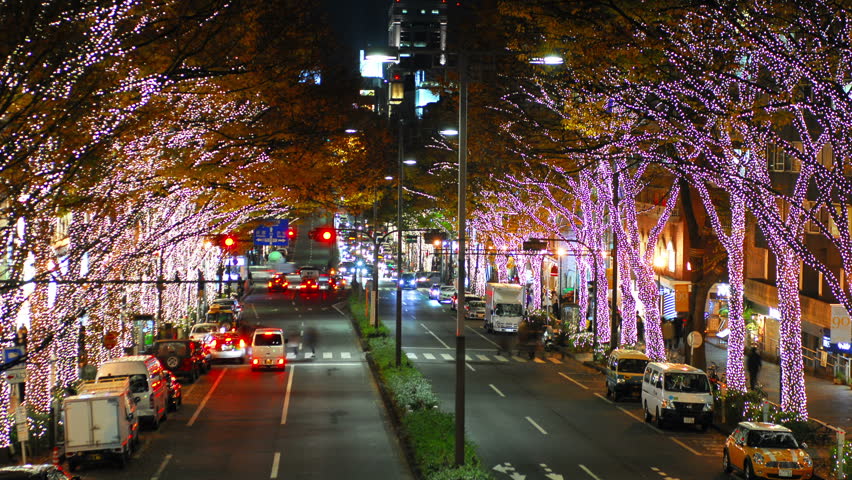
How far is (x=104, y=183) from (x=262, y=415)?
360 inches

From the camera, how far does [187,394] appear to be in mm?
35531

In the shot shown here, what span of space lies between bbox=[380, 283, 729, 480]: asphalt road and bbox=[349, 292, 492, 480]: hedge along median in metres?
1.16

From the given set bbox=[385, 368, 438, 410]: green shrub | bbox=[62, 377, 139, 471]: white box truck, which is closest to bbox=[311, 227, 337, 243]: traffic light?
bbox=[385, 368, 438, 410]: green shrub

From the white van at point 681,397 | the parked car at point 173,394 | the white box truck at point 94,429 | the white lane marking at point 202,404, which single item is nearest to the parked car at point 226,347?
the white lane marking at point 202,404

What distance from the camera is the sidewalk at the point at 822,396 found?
Answer: 29.4 m

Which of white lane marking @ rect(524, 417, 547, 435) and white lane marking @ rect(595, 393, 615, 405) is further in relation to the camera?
white lane marking @ rect(595, 393, 615, 405)

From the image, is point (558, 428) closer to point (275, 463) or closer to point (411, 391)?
point (411, 391)

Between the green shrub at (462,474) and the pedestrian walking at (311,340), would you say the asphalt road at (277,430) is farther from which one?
→ the green shrub at (462,474)

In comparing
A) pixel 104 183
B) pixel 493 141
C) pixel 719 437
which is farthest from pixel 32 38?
pixel 493 141

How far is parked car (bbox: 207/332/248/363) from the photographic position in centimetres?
4503

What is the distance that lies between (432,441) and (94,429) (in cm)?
762

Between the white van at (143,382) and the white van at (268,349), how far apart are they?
11859mm

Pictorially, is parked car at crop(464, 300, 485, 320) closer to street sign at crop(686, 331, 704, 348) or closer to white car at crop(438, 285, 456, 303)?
white car at crop(438, 285, 456, 303)

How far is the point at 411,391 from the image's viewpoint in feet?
92.4
